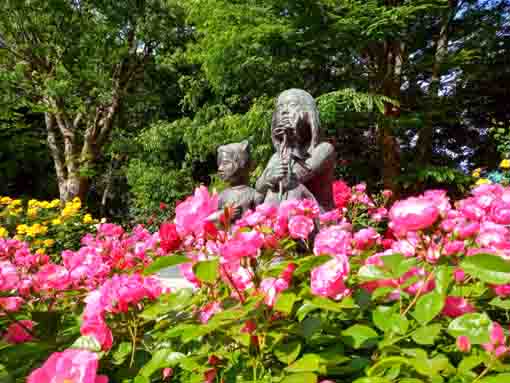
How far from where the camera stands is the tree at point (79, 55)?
388 inches

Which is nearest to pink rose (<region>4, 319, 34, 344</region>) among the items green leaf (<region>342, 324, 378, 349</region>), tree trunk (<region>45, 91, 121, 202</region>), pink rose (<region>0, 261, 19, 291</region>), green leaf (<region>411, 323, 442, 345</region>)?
pink rose (<region>0, 261, 19, 291</region>)

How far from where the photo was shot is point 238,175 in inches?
105

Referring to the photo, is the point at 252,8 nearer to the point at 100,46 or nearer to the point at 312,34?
the point at 312,34

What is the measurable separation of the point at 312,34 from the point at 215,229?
774 centimetres

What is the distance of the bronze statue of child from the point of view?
2533 mm

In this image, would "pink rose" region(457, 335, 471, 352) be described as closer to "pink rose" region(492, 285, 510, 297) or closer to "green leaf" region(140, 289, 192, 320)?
"pink rose" region(492, 285, 510, 297)

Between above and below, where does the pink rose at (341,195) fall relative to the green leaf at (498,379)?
below

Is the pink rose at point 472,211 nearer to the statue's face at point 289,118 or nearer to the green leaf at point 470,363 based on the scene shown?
the green leaf at point 470,363

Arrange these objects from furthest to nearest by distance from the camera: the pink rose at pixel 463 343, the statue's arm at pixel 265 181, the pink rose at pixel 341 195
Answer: the pink rose at pixel 341 195
the statue's arm at pixel 265 181
the pink rose at pixel 463 343

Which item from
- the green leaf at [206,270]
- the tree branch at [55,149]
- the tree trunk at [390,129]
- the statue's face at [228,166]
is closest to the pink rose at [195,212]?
the green leaf at [206,270]

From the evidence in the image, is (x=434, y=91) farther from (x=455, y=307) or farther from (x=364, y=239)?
(x=455, y=307)

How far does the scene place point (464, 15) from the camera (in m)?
9.08

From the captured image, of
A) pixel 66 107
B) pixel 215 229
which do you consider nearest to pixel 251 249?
pixel 215 229

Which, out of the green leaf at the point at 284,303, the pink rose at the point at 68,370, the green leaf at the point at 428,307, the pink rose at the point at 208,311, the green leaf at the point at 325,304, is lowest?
the pink rose at the point at 208,311
